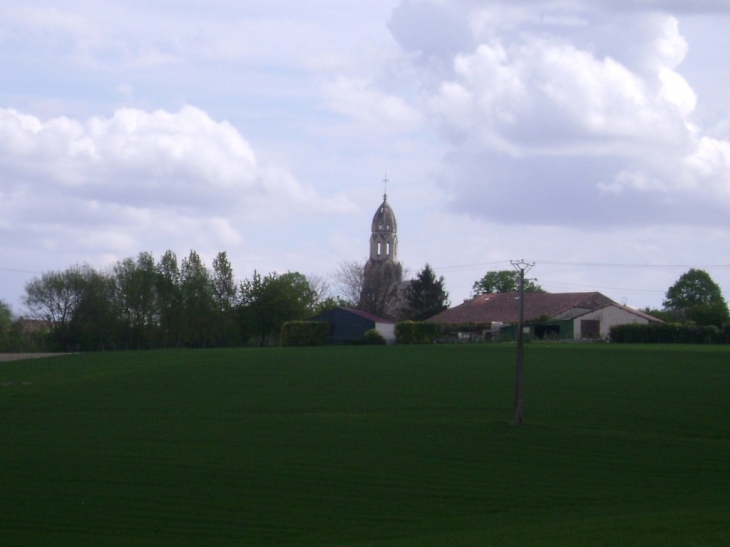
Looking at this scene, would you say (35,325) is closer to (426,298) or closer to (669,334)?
(426,298)

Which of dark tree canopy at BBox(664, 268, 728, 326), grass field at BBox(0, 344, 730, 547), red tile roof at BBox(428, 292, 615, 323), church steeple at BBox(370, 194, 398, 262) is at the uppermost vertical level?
church steeple at BBox(370, 194, 398, 262)

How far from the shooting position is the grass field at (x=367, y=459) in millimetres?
17438

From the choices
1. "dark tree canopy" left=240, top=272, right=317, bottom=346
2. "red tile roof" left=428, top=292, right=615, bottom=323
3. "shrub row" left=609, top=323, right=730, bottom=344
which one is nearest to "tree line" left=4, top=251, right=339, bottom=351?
"dark tree canopy" left=240, top=272, right=317, bottom=346

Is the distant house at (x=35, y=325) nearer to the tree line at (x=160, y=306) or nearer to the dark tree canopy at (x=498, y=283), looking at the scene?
the tree line at (x=160, y=306)

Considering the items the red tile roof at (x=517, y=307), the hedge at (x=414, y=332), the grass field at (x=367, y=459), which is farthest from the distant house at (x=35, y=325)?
the grass field at (x=367, y=459)

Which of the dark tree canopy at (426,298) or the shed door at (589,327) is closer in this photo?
the shed door at (589,327)

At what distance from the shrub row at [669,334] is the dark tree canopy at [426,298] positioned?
3190 cm

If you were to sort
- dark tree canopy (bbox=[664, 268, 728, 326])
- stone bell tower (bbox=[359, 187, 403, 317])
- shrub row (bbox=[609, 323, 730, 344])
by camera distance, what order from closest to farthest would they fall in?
1. shrub row (bbox=[609, 323, 730, 344])
2. stone bell tower (bbox=[359, 187, 403, 317])
3. dark tree canopy (bbox=[664, 268, 728, 326])

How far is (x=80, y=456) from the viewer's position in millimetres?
25031

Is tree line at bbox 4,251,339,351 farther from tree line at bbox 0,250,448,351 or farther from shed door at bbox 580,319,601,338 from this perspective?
shed door at bbox 580,319,601,338

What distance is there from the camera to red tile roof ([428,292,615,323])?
3792 inches

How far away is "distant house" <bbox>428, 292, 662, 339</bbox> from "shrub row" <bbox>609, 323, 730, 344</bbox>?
5.31 meters

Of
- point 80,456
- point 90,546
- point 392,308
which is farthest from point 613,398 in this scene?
point 392,308

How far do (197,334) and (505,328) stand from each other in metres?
38.7
